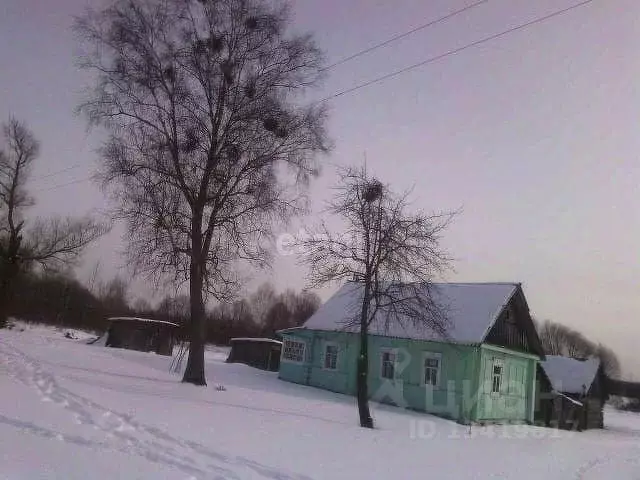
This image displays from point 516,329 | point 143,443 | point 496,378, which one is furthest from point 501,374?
point 143,443

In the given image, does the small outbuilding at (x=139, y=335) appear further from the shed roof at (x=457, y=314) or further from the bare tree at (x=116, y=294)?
the bare tree at (x=116, y=294)

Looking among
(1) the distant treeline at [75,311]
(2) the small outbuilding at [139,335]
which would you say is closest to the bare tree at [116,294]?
(1) the distant treeline at [75,311]

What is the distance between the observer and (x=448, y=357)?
2244 centimetres

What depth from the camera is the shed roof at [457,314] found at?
22.5 meters

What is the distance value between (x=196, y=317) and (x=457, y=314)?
1225cm

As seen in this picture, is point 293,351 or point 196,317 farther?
point 293,351

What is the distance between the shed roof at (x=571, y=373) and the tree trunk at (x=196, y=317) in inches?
1154

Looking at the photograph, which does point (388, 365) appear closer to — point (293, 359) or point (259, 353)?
point (293, 359)

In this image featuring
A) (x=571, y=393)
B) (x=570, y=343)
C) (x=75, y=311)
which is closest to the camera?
(x=571, y=393)

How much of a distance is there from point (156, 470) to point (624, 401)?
82773mm

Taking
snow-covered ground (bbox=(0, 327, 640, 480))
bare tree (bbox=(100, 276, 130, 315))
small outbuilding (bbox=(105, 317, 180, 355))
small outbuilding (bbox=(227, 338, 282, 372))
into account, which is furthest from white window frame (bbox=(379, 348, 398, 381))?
bare tree (bbox=(100, 276, 130, 315))

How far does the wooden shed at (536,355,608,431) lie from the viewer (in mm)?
31091

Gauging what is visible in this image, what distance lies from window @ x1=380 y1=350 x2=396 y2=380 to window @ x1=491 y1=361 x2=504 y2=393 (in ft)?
A: 13.7

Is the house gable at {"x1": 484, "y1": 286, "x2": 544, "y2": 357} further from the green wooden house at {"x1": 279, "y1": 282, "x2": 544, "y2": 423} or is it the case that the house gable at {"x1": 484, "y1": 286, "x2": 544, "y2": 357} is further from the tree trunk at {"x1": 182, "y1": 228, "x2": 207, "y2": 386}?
the tree trunk at {"x1": 182, "y1": 228, "x2": 207, "y2": 386}
